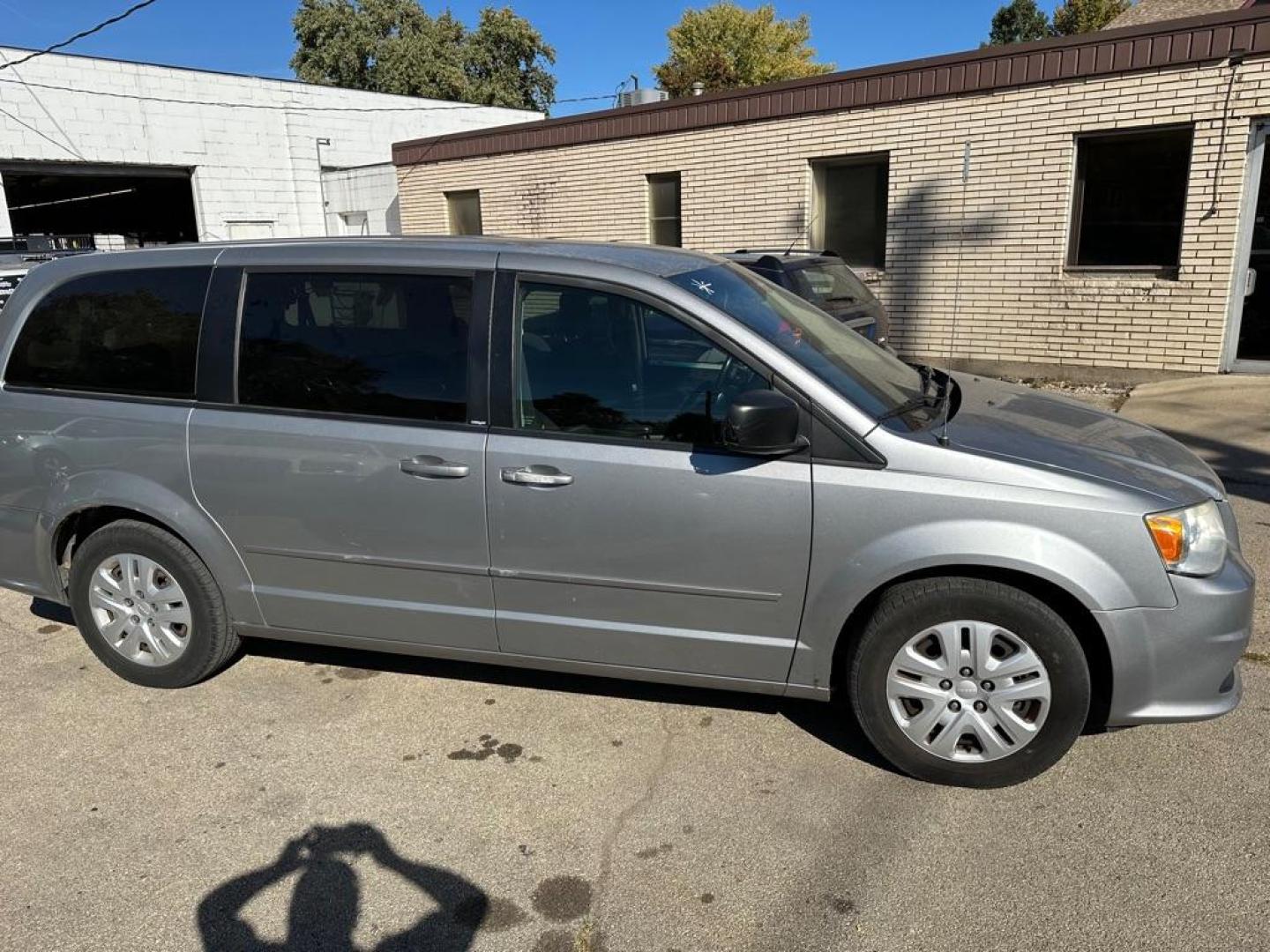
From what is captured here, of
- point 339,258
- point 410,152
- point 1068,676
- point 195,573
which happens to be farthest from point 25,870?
point 410,152

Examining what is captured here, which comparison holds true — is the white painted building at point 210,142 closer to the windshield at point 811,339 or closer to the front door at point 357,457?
the front door at point 357,457

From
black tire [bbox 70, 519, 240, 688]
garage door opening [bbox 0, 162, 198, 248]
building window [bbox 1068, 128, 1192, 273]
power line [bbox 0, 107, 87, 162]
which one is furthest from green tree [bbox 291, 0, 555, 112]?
black tire [bbox 70, 519, 240, 688]

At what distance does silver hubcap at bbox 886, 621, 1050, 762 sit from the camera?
2.96 meters

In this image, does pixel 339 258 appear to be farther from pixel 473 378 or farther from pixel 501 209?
pixel 501 209

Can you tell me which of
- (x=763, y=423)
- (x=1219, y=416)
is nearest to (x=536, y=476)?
(x=763, y=423)

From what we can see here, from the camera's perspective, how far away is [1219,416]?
26.7ft

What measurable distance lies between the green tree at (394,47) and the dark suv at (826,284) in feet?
135

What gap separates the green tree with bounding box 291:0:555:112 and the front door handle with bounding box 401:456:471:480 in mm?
45888

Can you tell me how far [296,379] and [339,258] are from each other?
50 centimetres

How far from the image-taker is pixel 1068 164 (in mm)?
9906

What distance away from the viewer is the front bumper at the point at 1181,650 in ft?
9.34

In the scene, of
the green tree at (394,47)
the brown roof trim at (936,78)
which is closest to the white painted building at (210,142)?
the brown roof trim at (936,78)

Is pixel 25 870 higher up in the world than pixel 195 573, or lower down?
lower down

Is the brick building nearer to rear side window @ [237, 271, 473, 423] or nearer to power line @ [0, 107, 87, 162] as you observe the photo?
rear side window @ [237, 271, 473, 423]
